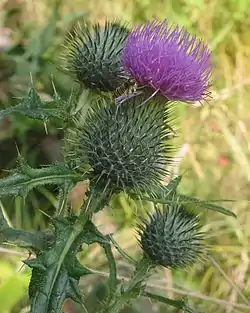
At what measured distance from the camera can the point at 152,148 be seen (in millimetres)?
2045

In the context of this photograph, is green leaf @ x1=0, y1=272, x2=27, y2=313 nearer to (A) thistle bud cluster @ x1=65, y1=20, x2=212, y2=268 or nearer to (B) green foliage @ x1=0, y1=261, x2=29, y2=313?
(B) green foliage @ x1=0, y1=261, x2=29, y2=313

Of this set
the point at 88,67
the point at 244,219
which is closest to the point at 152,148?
the point at 88,67

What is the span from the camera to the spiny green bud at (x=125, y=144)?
77.3 inches

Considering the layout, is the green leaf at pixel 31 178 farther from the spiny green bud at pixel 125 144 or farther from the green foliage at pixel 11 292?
the green foliage at pixel 11 292

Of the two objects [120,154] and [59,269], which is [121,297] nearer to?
[59,269]

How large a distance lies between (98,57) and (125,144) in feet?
1.11

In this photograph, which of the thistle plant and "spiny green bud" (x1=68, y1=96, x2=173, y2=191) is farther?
"spiny green bud" (x1=68, y1=96, x2=173, y2=191)

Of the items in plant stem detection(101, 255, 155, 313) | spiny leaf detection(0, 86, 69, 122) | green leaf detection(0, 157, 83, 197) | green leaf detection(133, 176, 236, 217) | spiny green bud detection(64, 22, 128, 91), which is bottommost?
plant stem detection(101, 255, 155, 313)

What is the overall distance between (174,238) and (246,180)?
84.4 inches

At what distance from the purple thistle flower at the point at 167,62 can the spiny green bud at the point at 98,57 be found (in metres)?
0.11

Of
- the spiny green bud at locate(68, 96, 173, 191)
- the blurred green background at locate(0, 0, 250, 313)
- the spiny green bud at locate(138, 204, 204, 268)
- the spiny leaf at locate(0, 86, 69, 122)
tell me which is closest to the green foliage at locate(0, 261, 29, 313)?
the blurred green background at locate(0, 0, 250, 313)

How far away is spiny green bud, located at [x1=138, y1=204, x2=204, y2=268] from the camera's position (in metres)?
2.08

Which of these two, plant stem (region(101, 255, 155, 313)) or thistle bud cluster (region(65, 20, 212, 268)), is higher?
thistle bud cluster (region(65, 20, 212, 268))

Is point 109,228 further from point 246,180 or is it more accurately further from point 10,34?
point 10,34
